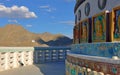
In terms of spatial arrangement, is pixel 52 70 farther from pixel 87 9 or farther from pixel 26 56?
pixel 87 9

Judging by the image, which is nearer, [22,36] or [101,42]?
[101,42]

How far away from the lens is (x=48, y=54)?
4453cm

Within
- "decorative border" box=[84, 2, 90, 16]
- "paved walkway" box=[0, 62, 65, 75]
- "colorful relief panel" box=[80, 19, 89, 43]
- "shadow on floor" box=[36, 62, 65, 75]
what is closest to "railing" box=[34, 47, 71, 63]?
"shadow on floor" box=[36, 62, 65, 75]

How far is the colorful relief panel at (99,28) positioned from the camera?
12747 mm

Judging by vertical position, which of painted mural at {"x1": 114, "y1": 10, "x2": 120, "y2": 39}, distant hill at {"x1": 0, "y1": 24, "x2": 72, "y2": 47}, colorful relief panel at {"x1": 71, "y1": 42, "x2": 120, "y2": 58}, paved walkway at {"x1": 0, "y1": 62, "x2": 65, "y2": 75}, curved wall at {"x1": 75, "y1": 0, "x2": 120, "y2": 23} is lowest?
paved walkway at {"x1": 0, "y1": 62, "x2": 65, "y2": 75}

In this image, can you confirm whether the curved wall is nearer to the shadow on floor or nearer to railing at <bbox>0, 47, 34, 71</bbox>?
the shadow on floor

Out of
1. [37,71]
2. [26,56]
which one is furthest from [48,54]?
[37,71]

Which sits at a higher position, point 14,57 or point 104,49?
point 104,49

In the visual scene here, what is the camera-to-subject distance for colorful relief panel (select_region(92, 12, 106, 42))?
41.8ft

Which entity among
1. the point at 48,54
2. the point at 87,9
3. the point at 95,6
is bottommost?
the point at 48,54

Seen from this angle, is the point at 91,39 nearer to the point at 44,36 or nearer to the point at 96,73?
the point at 96,73

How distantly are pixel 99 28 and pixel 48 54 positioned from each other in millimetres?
31546

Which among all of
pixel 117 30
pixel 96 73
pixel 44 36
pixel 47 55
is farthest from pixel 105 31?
pixel 44 36

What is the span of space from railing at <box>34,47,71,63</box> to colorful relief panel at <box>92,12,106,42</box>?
29.4m
